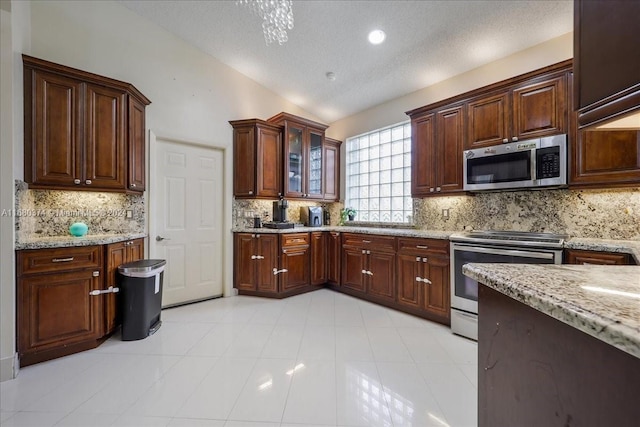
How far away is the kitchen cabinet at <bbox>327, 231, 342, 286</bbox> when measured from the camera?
4020mm

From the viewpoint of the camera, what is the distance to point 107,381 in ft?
6.23

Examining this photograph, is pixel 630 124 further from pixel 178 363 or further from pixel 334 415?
pixel 178 363

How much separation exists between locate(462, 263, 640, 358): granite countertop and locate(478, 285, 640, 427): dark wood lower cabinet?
0.07 metres

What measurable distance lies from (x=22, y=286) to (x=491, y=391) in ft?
9.89

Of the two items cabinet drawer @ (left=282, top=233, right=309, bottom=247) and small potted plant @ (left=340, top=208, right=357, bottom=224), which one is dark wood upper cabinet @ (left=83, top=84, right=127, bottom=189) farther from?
small potted plant @ (left=340, top=208, right=357, bottom=224)

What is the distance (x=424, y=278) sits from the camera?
9.81ft

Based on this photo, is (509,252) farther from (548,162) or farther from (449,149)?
(449,149)

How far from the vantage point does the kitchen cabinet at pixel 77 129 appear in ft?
7.59

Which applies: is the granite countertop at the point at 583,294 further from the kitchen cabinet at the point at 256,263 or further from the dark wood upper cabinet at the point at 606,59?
the kitchen cabinet at the point at 256,263

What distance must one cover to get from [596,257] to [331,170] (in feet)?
11.6

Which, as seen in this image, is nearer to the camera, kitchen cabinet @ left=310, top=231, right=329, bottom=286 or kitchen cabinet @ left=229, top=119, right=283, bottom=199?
kitchen cabinet @ left=229, top=119, right=283, bottom=199

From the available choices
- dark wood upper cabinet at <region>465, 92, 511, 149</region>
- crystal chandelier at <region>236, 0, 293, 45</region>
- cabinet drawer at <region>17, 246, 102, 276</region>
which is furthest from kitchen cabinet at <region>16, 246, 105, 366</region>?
dark wood upper cabinet at <region>465, 92, 511, 149</region>

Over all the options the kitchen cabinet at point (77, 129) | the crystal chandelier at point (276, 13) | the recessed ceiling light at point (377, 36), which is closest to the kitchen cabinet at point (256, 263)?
the kitchen cabinet at point (77, 129)

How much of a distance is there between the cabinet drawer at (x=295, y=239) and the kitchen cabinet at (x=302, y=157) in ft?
2.10
